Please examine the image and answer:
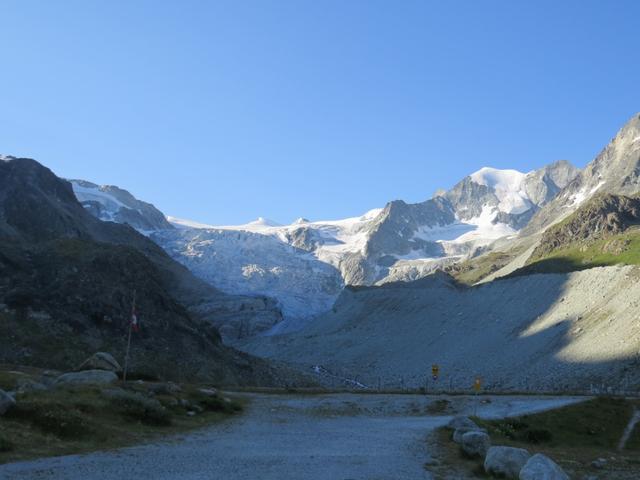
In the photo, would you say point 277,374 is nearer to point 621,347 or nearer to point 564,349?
point 564,349

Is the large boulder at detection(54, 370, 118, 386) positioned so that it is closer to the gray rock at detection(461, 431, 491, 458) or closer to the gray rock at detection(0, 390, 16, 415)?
the gray rock at detection(0, 390, 16, 415)

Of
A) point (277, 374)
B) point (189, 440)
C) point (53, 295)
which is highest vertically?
point (53, 295)

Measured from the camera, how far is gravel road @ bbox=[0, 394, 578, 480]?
18.6 meters

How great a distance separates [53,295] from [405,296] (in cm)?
9980

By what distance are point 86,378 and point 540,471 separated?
1113 inches

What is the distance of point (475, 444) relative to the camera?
23.0 meters

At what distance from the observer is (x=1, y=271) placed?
76.6 metres

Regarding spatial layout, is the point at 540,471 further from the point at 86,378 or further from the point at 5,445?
the point at 86,378

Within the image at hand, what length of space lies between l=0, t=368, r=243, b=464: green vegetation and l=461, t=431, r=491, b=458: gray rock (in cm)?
1217

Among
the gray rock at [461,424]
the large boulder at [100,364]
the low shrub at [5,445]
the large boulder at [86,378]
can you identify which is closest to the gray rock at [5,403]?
the low shrub at [5,445]

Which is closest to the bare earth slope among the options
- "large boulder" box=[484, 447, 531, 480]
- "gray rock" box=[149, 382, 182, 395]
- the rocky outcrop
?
the rocky outcrop

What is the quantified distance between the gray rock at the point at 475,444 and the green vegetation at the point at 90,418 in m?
12.2

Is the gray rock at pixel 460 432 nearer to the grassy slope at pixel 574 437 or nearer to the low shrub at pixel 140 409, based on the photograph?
the grassy slope at pixel 574 437

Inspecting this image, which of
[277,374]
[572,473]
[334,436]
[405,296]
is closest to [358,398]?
[334,436]
